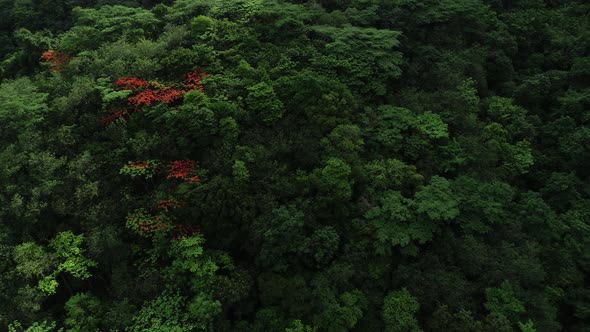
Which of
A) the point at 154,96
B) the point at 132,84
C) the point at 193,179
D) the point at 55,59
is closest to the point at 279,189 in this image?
the point at 193,179

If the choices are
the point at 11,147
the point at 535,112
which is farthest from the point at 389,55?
the point at 11,147

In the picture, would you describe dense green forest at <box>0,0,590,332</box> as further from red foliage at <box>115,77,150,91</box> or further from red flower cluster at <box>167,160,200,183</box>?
red foliage at <box>115,77,150,91</box>

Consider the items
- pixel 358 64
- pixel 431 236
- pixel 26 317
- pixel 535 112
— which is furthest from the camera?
pixel 535 112

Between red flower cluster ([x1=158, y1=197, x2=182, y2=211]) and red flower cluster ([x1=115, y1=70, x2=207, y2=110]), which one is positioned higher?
red flower cluster ([x1=115, y1=70, x2=207, y2=110])

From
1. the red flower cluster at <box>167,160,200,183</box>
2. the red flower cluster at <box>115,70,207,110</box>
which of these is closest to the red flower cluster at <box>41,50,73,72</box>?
the red flower cluster at <box>115,70,207,110</box>

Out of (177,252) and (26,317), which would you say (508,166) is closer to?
(177,252)

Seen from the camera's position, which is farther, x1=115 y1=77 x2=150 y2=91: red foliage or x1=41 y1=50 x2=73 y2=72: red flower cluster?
x1=41 y1=50 x2=73 y2=72: red flower cluster
